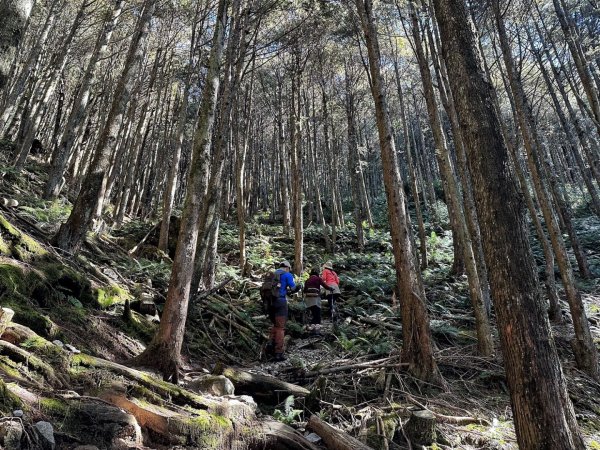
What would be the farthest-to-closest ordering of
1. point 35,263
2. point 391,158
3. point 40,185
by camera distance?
point 40,185 → point 391,158 → point 35,263

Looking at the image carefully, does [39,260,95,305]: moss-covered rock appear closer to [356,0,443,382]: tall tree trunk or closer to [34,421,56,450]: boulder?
[34,421,56,450]: boulder

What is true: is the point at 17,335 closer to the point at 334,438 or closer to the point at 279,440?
the point at 279,440

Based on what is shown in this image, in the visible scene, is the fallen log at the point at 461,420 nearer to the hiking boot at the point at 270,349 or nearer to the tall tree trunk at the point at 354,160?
the hiking boot at the point at 270,349

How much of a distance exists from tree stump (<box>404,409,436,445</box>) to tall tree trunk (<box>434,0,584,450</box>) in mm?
1148

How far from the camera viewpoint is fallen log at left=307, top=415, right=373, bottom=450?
3551mm

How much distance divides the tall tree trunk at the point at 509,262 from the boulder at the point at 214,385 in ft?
9.44

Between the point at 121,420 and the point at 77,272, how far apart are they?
3.55 meters

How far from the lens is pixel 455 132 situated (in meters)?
8.38

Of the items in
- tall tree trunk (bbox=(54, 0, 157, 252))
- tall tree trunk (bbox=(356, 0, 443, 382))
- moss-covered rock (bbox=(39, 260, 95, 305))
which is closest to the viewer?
moss-covered rock (bbox=(39, 260, 95, 305))

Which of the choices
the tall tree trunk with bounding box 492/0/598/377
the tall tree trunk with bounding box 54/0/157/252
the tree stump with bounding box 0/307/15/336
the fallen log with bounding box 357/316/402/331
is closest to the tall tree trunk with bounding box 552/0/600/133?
the tall tree trunk with bounding box 492/0/598/377

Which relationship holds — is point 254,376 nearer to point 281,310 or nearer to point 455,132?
point 281,310

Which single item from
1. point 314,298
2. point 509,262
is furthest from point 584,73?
point 509,262

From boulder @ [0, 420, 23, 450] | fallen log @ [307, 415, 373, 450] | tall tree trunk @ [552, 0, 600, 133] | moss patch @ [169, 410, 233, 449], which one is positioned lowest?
fallen log @ [307, 415, 373, 450]

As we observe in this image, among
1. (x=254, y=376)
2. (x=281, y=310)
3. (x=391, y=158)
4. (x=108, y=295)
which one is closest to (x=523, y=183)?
(x=391, y=158)
